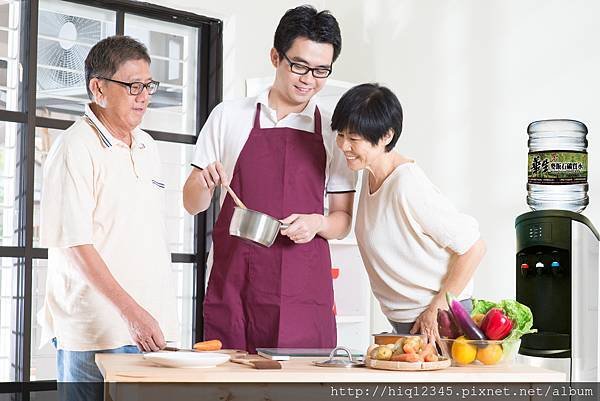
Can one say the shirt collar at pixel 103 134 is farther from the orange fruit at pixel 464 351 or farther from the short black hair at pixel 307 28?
the orange fruit at pixel 464 351

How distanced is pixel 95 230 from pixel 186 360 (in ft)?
2.28

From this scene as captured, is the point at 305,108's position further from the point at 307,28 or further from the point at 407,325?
the point at 407,325

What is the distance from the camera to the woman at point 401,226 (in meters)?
2.33

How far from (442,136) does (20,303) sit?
2056 mm

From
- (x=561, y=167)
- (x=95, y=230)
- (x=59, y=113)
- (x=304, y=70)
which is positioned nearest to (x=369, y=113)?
(x=304, y=70)

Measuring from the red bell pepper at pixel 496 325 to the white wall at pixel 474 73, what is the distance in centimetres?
139

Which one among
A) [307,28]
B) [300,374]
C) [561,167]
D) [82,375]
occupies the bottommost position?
[82,375]

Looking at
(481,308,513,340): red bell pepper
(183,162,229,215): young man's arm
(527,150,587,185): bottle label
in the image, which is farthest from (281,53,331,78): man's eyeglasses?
(527,150,587,185): bottle label

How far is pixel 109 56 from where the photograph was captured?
2521 millimetres

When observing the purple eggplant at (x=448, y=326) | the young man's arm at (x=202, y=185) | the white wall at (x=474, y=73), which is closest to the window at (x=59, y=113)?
the white wall at (x=474, y=73)

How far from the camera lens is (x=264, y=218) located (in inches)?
89.9

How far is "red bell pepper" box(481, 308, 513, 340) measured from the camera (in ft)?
6.82

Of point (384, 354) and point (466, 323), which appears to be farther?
point (466, 323)

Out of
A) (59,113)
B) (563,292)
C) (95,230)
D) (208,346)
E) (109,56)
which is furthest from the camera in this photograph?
(59,113)
